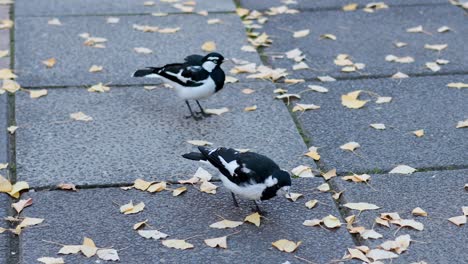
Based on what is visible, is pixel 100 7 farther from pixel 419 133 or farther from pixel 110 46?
pixel 419 133

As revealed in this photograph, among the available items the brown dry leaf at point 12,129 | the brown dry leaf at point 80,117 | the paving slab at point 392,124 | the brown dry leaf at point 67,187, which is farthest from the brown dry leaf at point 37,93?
the paving slab at point 392,124

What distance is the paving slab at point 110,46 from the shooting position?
6918 millimetres

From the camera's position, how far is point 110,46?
751 cm

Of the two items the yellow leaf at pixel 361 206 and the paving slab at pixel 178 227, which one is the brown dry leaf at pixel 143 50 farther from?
the yellow leaf at pixel 361 206

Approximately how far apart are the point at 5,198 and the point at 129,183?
77 cm

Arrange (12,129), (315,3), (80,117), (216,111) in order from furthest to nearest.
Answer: (315,3) < (216,111) < (80,117) < (12,129)

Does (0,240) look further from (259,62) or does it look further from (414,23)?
(414,23)

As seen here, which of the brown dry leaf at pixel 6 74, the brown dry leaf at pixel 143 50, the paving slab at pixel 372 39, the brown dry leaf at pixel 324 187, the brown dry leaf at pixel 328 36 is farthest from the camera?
the brown dry leaf at pixel 328 36

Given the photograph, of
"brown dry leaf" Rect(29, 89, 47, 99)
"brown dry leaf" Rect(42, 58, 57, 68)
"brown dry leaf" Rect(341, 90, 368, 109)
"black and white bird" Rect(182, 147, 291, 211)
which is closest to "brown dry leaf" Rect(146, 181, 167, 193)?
"black and white bird" Rect(182, 147, 291, 211)

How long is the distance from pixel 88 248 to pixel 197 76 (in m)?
1.89

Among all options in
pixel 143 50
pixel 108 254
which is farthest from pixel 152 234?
pixel 143 50

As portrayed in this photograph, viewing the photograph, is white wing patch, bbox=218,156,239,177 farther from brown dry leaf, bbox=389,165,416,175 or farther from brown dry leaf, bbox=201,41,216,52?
brown dry leaf, bbox=201,41,216,52

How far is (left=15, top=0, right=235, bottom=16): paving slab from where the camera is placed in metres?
8.23

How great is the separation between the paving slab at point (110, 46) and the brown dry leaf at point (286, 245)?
2.64 m
